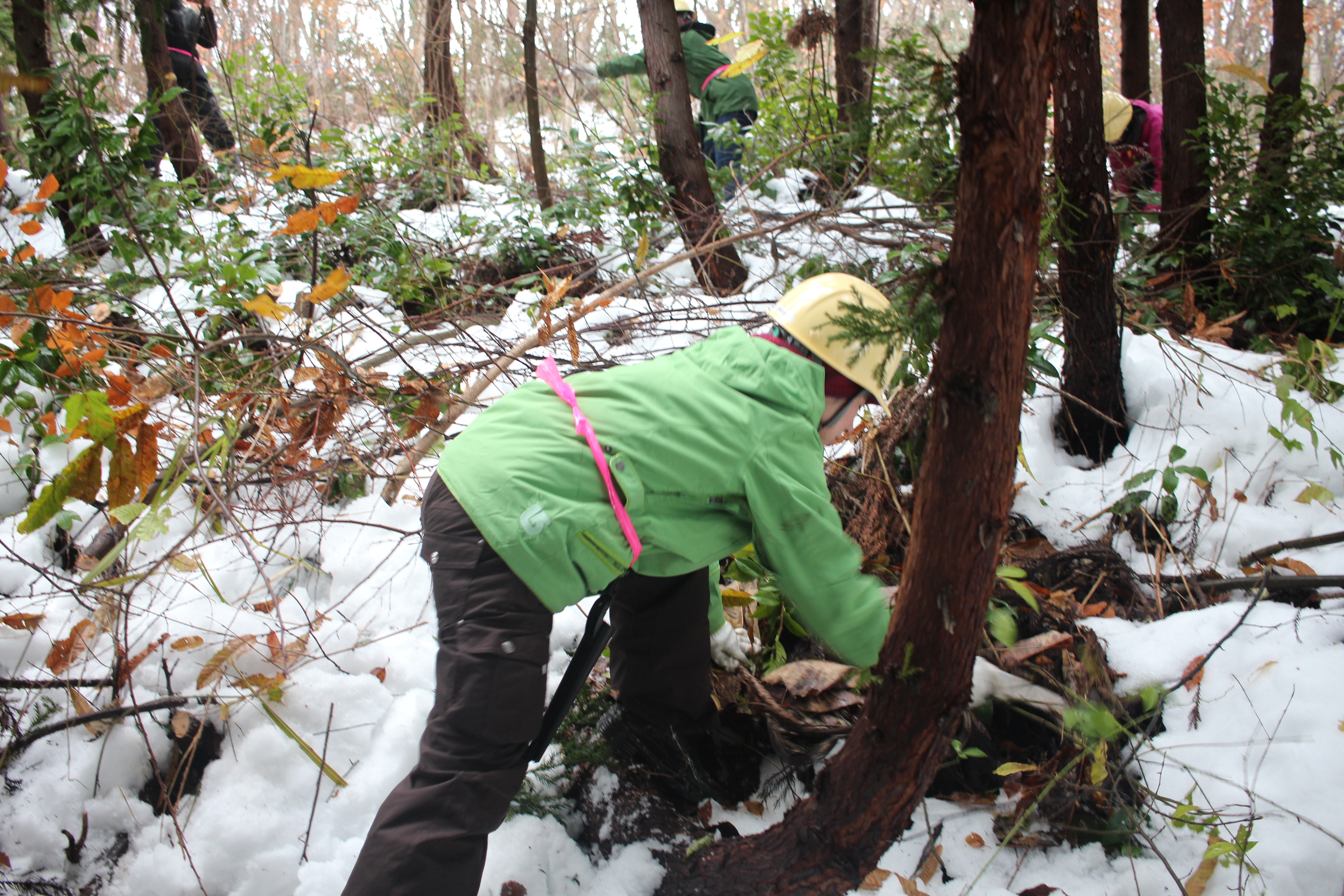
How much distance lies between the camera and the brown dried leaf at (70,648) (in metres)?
1.79

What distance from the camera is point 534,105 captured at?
14.3ft

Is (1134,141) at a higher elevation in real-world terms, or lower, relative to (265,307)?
higher

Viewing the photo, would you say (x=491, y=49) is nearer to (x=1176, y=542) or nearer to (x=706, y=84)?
(x=706, y=84)

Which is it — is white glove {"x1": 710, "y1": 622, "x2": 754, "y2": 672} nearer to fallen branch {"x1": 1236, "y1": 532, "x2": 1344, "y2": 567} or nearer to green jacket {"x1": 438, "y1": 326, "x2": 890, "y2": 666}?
green jacket {"x1": 438, "y1": 326, "x2": 890, "y2": 666}

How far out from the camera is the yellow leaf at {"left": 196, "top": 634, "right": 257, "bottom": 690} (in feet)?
5.95

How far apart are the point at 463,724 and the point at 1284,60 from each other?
450 cm

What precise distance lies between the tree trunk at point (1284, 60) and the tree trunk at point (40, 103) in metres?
4.99

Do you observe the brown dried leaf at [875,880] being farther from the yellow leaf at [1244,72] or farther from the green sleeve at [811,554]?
the yellow leaf at [1244,72]

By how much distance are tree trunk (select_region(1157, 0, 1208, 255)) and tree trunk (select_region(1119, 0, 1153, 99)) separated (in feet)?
3.05

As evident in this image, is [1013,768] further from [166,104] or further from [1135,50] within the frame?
[166,104]

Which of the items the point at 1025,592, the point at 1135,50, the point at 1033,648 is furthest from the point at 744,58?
the point at 1135,50

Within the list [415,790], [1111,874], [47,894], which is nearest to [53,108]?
[47,894]

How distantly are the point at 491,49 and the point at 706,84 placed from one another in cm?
344

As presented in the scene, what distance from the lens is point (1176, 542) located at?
221 centimetres
